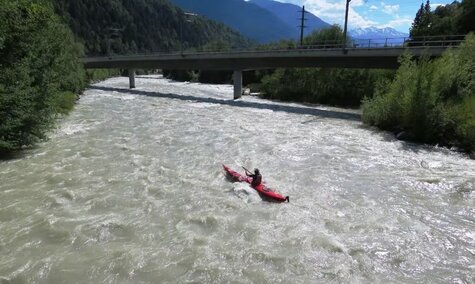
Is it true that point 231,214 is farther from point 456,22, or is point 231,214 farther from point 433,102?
point 456,22

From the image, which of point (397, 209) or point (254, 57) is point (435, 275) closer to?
point (397, 209)

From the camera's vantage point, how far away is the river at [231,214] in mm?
9859

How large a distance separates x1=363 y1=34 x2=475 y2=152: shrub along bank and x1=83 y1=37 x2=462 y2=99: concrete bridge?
4.35 metres

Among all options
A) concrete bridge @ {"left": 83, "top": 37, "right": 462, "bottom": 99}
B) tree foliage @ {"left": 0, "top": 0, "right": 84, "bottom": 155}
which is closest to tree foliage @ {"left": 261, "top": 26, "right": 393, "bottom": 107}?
concrete bridge @ {"left": 83, "top": 37, "right": 462, "bottom": 99}

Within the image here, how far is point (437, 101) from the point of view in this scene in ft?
84.2

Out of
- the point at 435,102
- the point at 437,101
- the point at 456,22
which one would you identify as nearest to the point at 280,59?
the point at 437,101

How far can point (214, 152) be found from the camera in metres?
21.4

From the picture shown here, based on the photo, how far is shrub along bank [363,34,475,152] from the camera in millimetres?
24328

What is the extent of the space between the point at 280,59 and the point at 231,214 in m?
37.8

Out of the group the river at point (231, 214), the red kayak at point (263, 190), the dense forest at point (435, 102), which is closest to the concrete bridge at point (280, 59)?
the dense forest at point (435, 102)

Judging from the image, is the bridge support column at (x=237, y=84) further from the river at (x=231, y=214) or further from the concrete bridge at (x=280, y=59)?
the river at (x=231, y=214)

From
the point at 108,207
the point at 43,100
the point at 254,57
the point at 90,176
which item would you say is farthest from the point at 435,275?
the point at 254,57

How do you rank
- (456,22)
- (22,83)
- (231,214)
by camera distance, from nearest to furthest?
(231,214), (22,83), (456,22)

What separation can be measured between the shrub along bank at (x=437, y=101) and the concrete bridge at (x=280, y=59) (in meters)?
4.35
